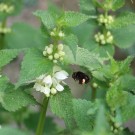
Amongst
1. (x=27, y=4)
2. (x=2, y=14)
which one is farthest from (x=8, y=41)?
(x=27, y=4)

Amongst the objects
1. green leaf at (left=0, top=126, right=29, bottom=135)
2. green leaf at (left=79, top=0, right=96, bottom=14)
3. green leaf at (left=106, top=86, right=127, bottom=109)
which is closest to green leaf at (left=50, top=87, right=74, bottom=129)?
green leaf at (left=106, top=86, right=127, bottom=109)

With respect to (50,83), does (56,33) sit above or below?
above

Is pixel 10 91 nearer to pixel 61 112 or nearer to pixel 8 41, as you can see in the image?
pixel 61 112

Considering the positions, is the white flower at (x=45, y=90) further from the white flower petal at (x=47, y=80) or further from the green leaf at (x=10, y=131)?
the green leaf at (x=10, y=131)

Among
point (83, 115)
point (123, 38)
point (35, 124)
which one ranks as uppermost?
point (123, 38)

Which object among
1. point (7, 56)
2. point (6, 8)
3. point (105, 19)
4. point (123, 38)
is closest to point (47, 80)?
point (7, 56)

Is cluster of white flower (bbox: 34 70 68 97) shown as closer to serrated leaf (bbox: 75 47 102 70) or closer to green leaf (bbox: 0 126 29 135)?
serrated leaf (bbox: 75 47 102 70)

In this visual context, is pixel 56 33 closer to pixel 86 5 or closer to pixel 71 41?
pixel 71 41
